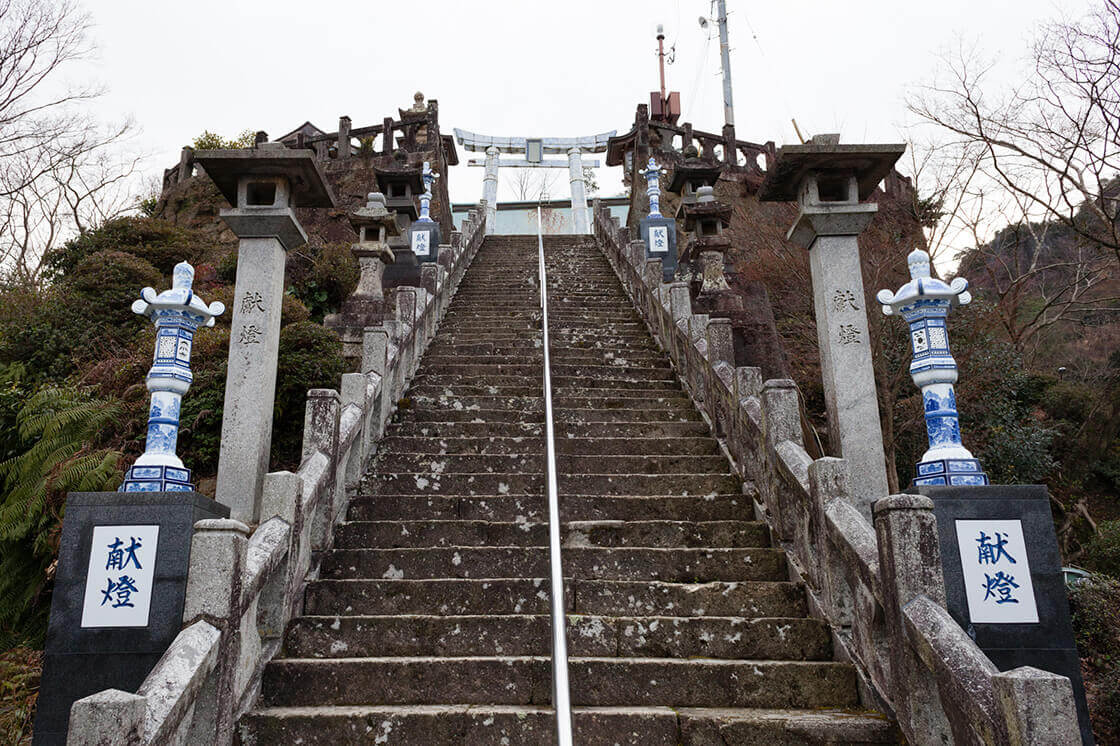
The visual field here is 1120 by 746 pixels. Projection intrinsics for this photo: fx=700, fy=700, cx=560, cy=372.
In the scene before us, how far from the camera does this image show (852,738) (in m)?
3.50

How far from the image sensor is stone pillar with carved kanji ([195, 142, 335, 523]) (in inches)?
252

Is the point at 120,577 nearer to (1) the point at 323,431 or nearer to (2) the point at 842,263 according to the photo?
(1) the point at 323,431

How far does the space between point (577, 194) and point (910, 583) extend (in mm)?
28271

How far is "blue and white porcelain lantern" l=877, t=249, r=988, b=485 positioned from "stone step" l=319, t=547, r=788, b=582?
1.28 m

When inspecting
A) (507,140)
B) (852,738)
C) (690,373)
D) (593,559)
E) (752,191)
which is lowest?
(852,738)

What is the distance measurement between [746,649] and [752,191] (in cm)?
2446

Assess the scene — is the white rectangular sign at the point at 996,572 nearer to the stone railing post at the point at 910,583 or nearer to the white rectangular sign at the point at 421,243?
the stone railing post at the point at 910,583

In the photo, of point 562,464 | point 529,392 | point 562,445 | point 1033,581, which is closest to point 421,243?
point 529,392

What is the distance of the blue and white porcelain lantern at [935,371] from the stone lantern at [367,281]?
720 centimetres

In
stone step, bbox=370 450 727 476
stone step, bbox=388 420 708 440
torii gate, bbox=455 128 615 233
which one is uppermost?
torii gate, bbox=455 128 615 233

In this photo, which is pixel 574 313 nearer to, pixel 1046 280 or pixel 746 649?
pixel 746 649

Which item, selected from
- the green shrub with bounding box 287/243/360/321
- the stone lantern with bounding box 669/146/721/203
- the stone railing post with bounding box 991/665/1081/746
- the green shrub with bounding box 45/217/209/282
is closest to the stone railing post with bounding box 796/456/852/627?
the stone railing post with bounding box 991/665/1081/746

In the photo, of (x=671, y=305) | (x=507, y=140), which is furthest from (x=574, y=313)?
(x=507, y=140)

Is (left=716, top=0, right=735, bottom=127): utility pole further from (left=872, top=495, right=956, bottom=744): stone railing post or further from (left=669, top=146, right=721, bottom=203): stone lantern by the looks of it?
(left=872, top=495, right=956, bottom=744): stone railing post
